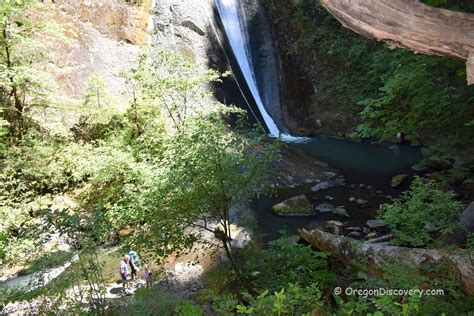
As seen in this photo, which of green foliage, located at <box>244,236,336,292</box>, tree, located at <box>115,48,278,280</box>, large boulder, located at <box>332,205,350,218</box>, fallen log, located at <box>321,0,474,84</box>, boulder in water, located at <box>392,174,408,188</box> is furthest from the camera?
boulder in water, located at <box>392,174,408,188</box>

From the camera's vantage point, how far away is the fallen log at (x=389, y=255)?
3.27m

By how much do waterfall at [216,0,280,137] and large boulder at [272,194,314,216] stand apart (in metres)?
9.02

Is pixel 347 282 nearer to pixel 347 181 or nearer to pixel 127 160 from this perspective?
pixel 127 160

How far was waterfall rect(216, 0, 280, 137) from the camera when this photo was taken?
60.3 feet

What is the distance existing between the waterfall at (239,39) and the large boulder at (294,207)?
9021 mm

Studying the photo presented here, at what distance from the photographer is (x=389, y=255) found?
4.41 metres

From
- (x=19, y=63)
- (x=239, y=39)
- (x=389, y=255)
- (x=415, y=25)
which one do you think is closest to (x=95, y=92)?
(x=19, y=63)

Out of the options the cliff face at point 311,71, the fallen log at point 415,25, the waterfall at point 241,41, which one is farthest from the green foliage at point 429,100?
the waterfall at point 241,41

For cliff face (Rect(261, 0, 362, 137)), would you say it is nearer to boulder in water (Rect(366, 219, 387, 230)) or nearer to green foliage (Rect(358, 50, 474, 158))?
boulder in water (Rect(366, 219, 387, 230))

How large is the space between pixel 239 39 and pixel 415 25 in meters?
17.7

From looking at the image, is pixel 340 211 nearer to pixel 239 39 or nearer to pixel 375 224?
pixel 375 224

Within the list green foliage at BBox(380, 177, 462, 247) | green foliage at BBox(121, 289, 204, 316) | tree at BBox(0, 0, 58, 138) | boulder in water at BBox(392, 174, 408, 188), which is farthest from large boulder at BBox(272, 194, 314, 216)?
tree at BBox(0, 0, 58, 138)

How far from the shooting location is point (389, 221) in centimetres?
454

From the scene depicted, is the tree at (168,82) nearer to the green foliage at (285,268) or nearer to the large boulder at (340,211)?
the large boulder at (340,211)
